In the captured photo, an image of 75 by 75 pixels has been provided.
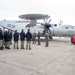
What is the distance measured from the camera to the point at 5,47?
15000 millimetres

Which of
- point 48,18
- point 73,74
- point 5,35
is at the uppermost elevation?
point 48,18

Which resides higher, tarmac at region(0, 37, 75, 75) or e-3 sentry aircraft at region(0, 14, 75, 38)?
e-3 sentry aircraft at region(0, 14, 75, 38)

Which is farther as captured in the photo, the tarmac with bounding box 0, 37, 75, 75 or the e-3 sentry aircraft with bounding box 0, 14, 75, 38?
the e-3 sentry aircraft with bounding box 0, 14, 75, 38

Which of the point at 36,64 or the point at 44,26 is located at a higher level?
the point at 44,26

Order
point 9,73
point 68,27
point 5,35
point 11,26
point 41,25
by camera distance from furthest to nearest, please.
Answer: point 11,26 < point 41,25 < point 68,27 < point 5,35 < point 9,73

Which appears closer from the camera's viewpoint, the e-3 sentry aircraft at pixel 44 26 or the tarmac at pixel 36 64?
the tarmac at pixel 36 64

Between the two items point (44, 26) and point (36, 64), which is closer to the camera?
point (36, 64)

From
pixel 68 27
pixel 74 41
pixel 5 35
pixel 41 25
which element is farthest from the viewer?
pixel 41 25

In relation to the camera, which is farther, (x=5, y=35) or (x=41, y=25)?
(x=41, y=25)

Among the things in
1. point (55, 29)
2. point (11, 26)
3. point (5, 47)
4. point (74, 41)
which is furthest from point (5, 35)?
point (11, 26)

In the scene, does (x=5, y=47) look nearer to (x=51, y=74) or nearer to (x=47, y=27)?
(x=51, y=74)

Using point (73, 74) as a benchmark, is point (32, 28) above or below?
above

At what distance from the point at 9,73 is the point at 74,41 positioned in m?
16.4

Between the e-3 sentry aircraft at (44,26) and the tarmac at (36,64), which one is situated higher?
the e-3 sentry aircraft at (44,26)
